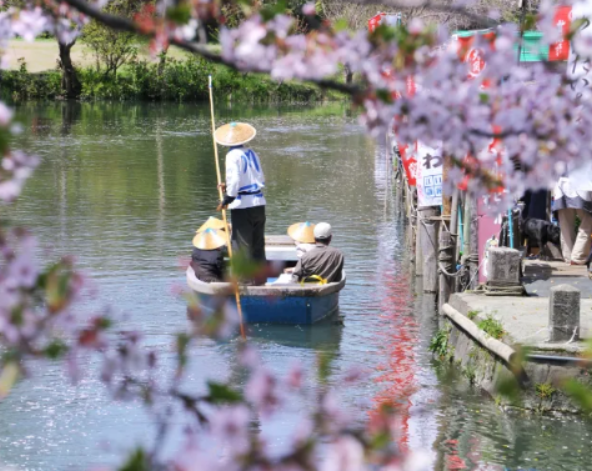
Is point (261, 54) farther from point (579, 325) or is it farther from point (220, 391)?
point (579, 325)

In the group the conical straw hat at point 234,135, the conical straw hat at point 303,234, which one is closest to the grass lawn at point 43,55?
the conical straw hat at point 303,234

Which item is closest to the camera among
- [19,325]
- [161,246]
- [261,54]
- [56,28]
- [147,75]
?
[19,325]

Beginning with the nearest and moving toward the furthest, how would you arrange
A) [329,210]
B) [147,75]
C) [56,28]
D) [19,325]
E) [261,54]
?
1. [19,325]
2. [261,54]
3. [56,28]
4. [329,210]
5. [147,75]

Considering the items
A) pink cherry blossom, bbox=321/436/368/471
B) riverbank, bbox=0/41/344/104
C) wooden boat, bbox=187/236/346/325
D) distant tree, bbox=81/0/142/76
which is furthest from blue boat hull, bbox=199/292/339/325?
distant tree, bbox=81/0/142/76

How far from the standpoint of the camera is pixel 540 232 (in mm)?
13141

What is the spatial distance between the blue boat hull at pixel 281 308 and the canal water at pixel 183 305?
13cm

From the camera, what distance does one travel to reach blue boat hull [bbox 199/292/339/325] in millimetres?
12133

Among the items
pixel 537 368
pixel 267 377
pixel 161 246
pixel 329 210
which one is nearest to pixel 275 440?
pixel 537 368

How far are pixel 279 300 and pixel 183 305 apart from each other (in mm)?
1808

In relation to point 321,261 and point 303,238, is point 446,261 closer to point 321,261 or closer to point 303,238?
point 321,261

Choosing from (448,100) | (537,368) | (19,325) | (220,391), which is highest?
(448,100)

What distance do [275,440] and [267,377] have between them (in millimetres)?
6001

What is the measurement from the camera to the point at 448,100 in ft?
10.9

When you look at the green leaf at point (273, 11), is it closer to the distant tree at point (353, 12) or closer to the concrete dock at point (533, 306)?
the concrete dock at point (533, 306)
